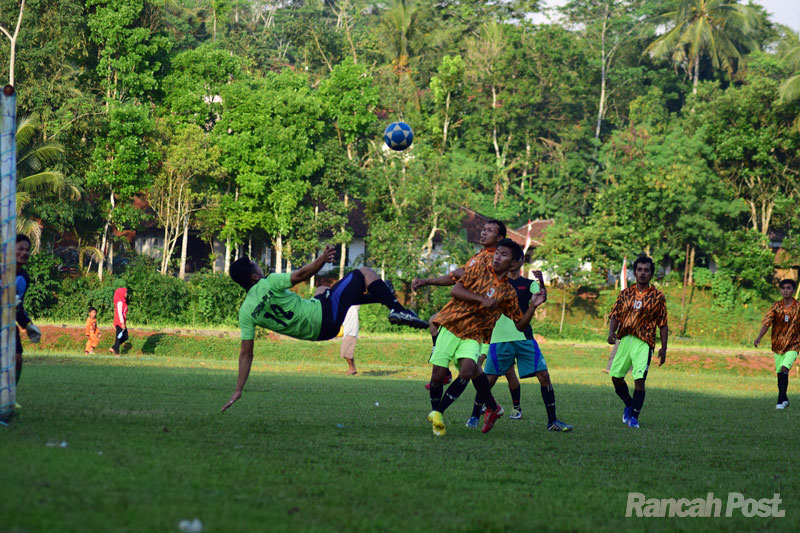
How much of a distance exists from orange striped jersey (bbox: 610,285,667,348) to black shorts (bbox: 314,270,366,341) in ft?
13.5

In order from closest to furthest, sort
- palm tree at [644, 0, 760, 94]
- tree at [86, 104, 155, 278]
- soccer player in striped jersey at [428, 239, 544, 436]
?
soccer player in striped jersey at [428, 239, 544, 436] < tree at [86, 104, 155, 278] < palm tree at [644, 0, 760, 94]

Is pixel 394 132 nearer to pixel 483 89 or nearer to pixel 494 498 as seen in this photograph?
pixel 494 498

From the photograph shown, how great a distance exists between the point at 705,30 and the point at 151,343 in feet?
134

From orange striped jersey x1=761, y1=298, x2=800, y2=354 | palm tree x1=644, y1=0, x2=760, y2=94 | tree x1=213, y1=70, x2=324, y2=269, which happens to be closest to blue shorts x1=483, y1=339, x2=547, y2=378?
orange striped jersey x1=761, y1=298, x2=800, y2=354

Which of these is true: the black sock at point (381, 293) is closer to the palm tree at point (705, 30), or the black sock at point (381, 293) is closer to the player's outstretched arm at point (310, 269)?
the player's outstretched arm at point (310, 269)

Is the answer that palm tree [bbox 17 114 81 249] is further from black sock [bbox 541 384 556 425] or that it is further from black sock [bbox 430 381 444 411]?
black sock [bbox 430 381 444 411]

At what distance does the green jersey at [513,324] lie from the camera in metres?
12.1

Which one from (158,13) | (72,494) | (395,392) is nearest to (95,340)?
(395,392)

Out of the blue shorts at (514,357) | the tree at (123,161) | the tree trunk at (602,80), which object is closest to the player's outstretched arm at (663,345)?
the blue shorts at (514,357)

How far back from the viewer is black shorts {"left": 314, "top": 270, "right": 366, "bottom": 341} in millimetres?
10273

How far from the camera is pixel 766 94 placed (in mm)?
44094

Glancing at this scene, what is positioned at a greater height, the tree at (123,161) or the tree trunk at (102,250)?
the tree at (123,161)

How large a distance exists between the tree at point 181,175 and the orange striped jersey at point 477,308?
3052 centimetres

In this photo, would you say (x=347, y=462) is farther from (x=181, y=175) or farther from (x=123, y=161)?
(x=181, y=175)
